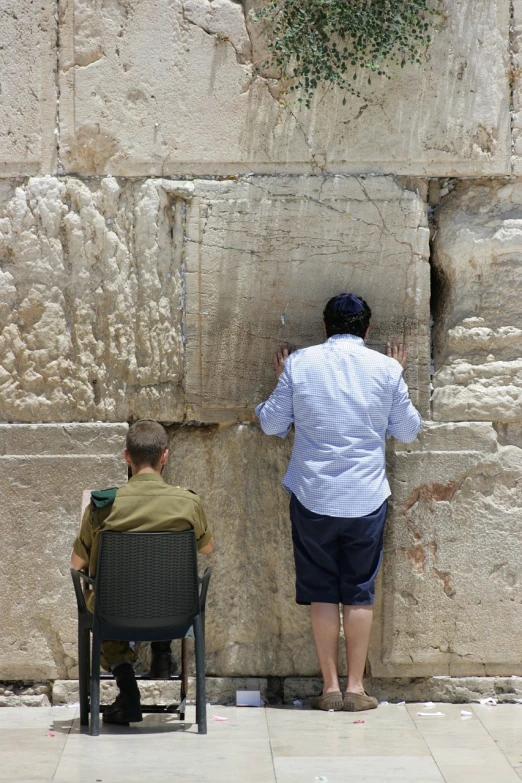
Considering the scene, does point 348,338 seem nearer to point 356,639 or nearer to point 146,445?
point 146,445

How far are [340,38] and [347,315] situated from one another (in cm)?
125

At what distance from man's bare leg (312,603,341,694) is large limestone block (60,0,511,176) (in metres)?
1.96

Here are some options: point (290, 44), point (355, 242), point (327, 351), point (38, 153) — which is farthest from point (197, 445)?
point (290, 44)

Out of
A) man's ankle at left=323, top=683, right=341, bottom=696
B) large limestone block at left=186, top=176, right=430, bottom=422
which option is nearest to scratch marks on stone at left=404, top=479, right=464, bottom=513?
large limestone block at left=186, top=176, right=430, bottom=422

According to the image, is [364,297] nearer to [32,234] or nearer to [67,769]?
[32,234]

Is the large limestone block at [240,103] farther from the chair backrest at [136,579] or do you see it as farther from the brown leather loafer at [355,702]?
the brown leather loafer at [355,702]

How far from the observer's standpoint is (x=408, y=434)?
4.66m

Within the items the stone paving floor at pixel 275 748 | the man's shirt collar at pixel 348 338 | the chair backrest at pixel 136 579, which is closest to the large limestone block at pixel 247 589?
the stone paving floor at pixel 275 748

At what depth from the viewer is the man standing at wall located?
14.9 ft

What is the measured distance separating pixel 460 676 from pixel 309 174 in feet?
7.77

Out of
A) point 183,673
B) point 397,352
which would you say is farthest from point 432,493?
point 183,673

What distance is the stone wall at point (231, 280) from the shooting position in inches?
190

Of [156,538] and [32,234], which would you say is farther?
[32,234]

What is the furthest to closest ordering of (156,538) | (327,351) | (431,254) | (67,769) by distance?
1. (431,254)
2. (327,351)
3. (156,538)
4. (67,769)
